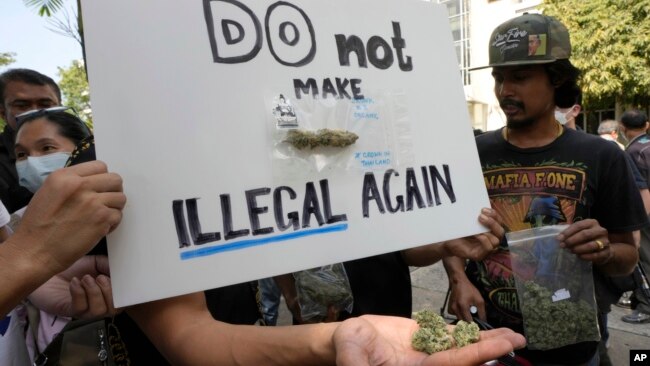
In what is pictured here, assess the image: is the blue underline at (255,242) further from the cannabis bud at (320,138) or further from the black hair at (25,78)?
the black hair at (25,78)

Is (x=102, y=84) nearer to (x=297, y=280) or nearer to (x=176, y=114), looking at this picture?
(x=176, y=114)

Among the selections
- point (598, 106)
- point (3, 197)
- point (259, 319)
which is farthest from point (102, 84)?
point (598, 106)

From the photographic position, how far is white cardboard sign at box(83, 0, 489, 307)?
2.81 ft

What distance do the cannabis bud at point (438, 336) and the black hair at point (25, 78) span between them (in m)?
3.02

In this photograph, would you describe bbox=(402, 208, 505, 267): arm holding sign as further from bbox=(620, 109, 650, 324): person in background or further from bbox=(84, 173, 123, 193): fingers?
bbox=(620, 109, 650, 324): person in background

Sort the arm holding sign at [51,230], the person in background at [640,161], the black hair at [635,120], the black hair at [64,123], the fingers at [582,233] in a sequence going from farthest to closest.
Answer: the black hair at [635,120]
the person in background at [640,161]
the black hair at [64,123]
the fingers at [582,233]
the arm holding sign at [51,230]

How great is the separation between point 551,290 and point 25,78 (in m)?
3.37

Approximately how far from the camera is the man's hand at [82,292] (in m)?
1.02

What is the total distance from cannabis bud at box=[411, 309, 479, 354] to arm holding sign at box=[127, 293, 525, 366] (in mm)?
22

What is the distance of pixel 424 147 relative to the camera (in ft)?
3.97

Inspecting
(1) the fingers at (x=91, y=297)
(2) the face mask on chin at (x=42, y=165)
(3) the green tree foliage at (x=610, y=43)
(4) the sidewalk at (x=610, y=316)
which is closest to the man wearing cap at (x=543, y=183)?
(1) the fingers at (x=91, y=297)

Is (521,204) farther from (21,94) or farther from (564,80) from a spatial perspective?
(21,94)

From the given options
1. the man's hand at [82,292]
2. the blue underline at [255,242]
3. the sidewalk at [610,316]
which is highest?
the blue underline at [255,242]

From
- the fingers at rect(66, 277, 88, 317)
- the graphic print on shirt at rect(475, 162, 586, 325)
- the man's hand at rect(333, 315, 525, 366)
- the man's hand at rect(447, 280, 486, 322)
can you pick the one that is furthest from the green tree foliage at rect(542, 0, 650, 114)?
the fingers at rect(66, 277, 88, 317)
